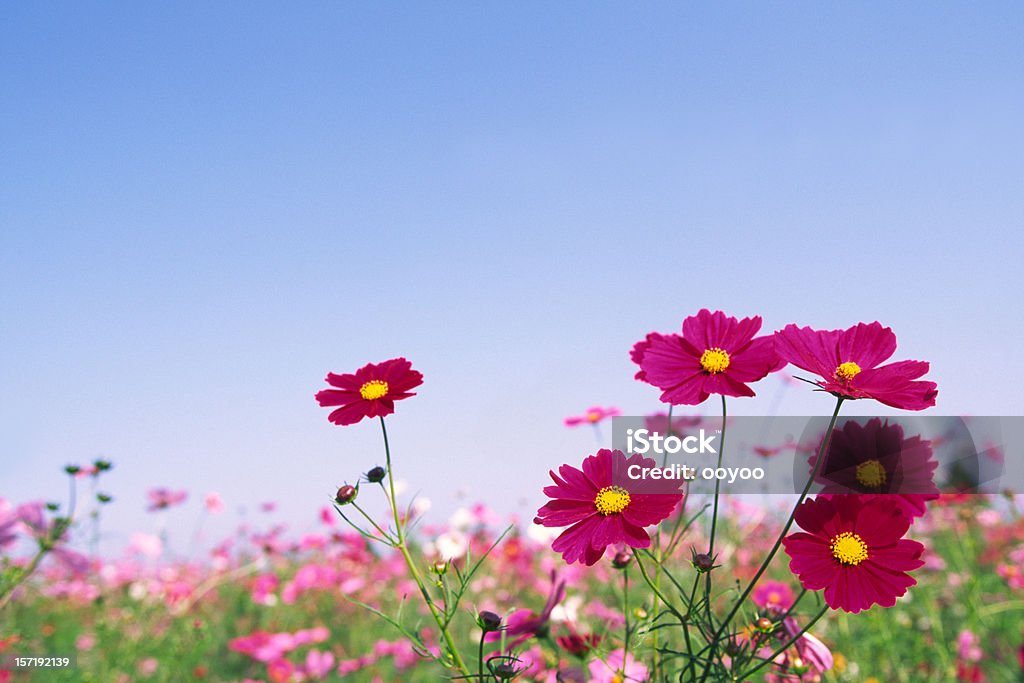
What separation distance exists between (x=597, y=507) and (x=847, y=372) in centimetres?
36

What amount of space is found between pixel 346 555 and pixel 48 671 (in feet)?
4.64

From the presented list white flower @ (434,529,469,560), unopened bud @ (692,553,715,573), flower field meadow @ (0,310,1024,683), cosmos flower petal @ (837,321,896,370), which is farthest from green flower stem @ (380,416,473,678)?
white flower @ (434,529,469,560)

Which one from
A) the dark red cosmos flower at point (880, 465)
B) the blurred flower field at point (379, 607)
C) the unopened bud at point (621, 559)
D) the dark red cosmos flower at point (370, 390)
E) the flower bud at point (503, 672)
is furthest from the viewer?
the blurred flower field at point (379, 607)

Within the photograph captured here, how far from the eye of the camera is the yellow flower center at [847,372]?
927 mm

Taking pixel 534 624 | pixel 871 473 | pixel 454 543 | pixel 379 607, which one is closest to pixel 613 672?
pixel 534 624

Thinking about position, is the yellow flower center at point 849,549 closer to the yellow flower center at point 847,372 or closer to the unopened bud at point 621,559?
the yellow flower center at point 847,372

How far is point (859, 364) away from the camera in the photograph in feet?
3.20

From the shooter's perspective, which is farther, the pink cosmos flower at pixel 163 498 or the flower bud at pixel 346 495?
the pink cosmos flower at pixel 163 498

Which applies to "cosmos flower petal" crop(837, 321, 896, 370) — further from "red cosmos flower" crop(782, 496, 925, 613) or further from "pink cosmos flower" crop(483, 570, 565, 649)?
"pink cosmos flower" crop(483, 570, 565, 649)

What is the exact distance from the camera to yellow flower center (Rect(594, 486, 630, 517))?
0.95 metres

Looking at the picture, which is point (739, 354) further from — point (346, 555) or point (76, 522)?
point (346, 555)

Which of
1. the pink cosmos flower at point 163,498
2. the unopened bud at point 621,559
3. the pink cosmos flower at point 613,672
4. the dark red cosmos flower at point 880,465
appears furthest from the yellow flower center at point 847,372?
the pink cosmos flower at point 163,498

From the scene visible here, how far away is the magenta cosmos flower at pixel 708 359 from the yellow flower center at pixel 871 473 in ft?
0.66

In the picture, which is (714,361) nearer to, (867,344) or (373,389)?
(867,344)
